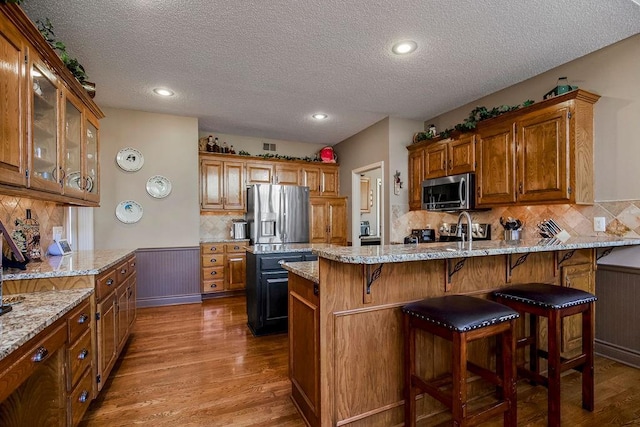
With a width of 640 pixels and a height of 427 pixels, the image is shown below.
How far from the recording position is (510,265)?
222 centimetres

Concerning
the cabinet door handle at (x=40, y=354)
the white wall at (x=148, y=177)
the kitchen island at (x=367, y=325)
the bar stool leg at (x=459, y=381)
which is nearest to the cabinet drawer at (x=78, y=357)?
the cabinet door handle at (x=40, y=354)

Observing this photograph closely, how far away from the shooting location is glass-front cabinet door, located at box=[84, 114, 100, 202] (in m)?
2.71

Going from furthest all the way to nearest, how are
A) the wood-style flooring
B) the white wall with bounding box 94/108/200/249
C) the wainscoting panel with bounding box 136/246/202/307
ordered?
the wainscoting panel with bounding box 136/246/202/307 < the white wall with bounding box 94/108/200/249 < the wood-style flooring

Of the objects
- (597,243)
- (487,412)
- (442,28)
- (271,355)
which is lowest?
(271,355)

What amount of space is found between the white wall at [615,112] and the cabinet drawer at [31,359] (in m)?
3.91

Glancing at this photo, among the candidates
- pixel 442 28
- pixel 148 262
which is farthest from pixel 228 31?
pixel 148 262

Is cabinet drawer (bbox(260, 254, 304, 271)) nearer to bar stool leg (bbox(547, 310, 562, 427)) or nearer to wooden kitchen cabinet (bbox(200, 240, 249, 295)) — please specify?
wooden kitchen cabinet (bbox(200, 240, 249, 295))

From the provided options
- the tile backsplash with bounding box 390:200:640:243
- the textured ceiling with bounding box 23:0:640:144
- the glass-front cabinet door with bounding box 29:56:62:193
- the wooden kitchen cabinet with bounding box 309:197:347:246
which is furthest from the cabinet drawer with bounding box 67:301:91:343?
the wooden kitchen cabinet with bounding box 309:197:347:246

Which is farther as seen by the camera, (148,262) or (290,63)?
(148,262)

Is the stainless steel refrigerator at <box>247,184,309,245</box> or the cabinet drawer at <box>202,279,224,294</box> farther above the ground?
the stainless steel refrigerator at <box>247,184,309,245</box>

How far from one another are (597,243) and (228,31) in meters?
3.16

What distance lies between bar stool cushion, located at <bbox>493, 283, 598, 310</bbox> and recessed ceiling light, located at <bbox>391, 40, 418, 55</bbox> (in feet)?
6.76

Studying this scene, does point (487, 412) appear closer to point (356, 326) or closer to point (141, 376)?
point (356, 326)

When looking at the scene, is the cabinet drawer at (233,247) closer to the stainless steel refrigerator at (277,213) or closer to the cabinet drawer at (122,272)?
the stainless steel refrigerator at (277,213)
